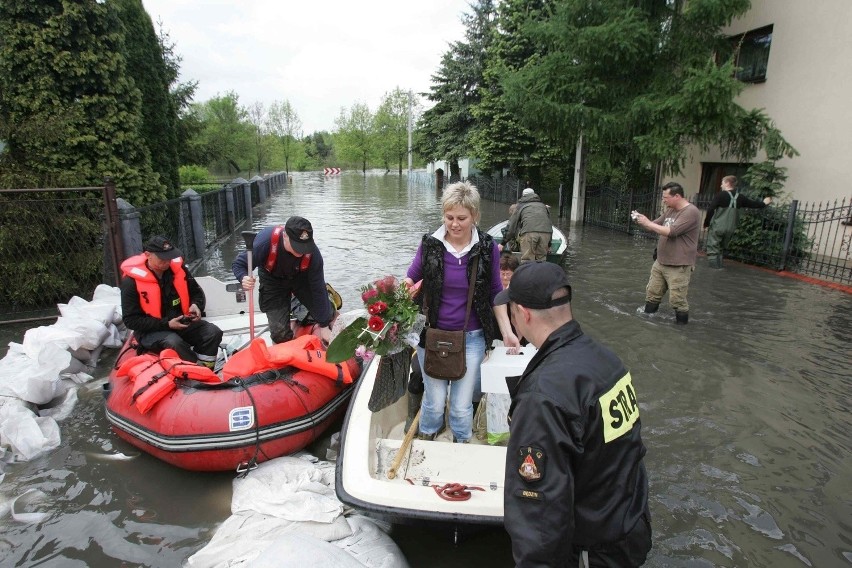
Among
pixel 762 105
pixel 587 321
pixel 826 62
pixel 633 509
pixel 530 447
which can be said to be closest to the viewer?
pixel 530 447

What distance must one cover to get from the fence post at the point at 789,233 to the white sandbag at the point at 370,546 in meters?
10.1

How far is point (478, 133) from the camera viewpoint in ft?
79.0

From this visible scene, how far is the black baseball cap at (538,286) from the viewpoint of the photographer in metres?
1.82

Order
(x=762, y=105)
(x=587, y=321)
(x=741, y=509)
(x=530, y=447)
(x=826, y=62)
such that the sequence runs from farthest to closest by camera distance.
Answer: (x=762, y=105), (x=826, y=62), (x=587, y=321), (x=741, y=509), (x=530, y=447)

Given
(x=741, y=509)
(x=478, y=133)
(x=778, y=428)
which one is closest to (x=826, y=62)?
(x=778, y=428)

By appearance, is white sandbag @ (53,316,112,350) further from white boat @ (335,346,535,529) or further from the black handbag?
the black handbag

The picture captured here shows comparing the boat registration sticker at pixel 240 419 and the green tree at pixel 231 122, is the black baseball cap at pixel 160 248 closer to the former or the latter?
the boat registration sticker at pixel 240 419

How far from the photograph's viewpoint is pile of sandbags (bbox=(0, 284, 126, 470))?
4098mm

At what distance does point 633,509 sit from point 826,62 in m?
13.0

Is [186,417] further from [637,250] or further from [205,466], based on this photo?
[637,250]

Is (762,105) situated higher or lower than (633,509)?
higher

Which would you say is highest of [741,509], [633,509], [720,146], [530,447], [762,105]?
[762,105]

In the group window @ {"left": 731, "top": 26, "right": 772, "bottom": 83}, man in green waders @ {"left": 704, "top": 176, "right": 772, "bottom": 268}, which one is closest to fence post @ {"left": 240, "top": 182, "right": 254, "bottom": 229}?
man in green waders @ {"left": 704, "top": 176, "right": 772, "bottom": 268}

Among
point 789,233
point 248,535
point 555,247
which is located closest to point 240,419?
point 248,535
